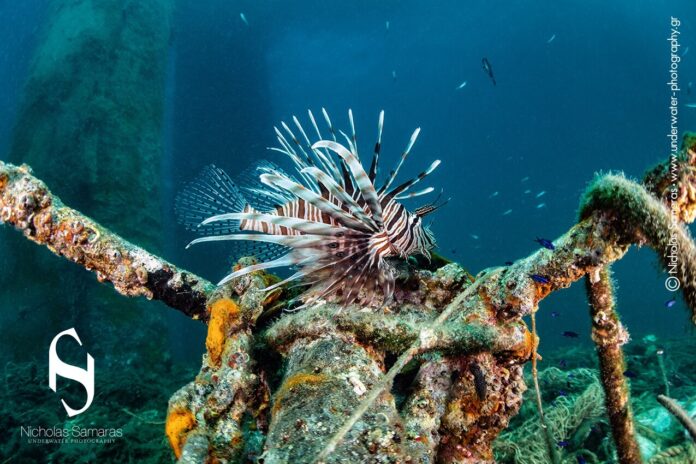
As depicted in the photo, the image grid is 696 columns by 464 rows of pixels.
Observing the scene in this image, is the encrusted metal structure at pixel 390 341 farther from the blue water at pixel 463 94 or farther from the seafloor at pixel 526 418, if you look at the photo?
the blue water at pixel 463 94

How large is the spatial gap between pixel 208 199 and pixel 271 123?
27.6 m

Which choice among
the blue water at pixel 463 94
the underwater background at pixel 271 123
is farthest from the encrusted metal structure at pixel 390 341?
the blue water at pixel 463 94

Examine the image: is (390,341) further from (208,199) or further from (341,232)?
(208,199)

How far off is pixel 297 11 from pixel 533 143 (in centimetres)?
5306

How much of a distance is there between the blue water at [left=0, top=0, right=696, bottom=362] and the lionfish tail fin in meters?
17.5

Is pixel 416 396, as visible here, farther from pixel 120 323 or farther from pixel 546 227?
pixel 546 227

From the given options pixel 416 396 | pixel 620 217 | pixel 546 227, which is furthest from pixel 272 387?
pixel 546 227

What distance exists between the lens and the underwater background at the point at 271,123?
9.66 meters

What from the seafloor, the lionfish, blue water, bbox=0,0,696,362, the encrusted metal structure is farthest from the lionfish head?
blue water, bbox=0,0,696,362

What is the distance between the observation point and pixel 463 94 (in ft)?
256

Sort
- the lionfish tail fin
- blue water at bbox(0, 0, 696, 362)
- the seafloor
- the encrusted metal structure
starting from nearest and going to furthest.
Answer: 1. the encrusted metal structure
2. the seafloor
3. the lionfish tail fin
4. blue water at bbox(0, 0, 696, 362)

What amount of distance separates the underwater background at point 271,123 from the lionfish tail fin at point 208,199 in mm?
621

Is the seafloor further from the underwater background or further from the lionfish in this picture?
the lionfish

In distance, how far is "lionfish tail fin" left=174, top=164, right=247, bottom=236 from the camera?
342 centimetres
